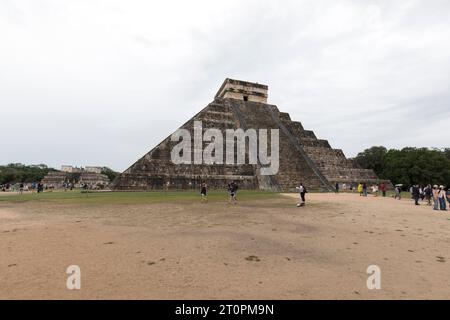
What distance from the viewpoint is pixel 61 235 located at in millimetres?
5516

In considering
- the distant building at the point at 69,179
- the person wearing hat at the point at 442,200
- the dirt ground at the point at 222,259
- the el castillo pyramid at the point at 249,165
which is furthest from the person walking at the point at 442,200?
the distant building at the point at 69,179

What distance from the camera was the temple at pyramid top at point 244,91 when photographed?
104ft

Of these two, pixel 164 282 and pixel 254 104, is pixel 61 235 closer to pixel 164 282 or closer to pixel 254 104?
pixel 164 282

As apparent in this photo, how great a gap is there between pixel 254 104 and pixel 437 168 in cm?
2937

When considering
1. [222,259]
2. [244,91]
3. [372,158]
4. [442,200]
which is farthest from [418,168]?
[222,259]

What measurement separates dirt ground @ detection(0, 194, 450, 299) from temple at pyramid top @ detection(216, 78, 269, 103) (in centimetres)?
2619

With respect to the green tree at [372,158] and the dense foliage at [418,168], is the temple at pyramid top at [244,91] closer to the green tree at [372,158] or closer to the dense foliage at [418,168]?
the dense foliage at [418,168]

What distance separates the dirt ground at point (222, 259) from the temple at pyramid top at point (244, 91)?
1031 inches

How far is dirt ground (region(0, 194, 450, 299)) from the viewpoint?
3.00m

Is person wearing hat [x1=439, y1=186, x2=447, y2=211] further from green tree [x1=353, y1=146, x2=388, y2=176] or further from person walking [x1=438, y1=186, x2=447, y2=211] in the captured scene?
green tree [x1=353, y1=146, x2=388, y2=176]

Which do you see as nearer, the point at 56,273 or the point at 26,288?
the point at 26,288

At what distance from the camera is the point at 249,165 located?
21.9 meters

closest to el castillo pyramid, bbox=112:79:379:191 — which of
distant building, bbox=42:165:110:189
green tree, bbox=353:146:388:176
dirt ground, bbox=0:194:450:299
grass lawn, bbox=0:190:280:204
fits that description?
grass lawn, bbox=0:190:280:204
